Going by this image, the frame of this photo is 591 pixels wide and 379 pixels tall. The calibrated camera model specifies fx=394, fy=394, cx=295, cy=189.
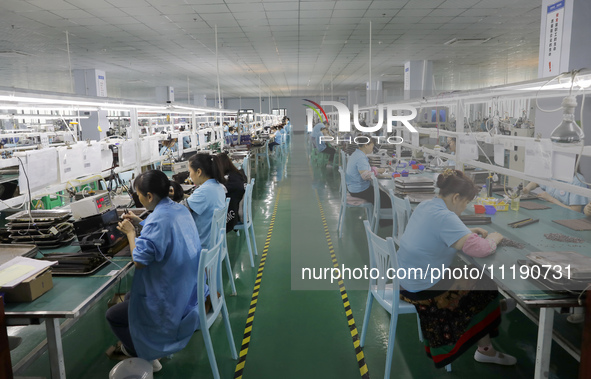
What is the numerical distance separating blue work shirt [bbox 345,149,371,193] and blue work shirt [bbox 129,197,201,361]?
10.8 ft

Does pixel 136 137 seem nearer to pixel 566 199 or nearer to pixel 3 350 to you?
pixel 3 350

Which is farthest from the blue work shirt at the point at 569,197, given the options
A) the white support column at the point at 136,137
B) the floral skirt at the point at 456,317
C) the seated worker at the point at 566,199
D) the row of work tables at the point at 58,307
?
the white support column at the point at 136,137

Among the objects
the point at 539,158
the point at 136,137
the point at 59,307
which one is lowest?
the point at 59,307

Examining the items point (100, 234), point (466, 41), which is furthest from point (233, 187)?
point (466, 41)

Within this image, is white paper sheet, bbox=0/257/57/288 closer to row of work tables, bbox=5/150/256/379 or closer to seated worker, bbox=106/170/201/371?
row of work tables, bbox=5/150/256/379

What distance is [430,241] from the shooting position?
2176 mm

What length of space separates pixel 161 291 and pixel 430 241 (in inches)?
57.8

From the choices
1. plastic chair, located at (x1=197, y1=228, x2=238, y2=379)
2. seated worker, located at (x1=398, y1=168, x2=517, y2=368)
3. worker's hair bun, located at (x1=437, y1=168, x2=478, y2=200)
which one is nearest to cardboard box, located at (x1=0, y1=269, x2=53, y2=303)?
plastic chair, located at (x1=197, y1=228, x2=238, y2=379)

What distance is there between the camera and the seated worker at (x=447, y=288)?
209 centimetres

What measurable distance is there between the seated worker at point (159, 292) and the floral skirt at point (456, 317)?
1266 mm

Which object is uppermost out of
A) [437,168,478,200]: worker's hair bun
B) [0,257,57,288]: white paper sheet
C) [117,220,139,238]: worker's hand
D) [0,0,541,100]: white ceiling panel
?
[0,0,541,100]: white ceiling panel

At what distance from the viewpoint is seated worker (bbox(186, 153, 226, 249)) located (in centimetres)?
317

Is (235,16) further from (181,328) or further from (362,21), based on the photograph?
(181,328)

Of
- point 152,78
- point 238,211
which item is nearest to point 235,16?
point 238,211
